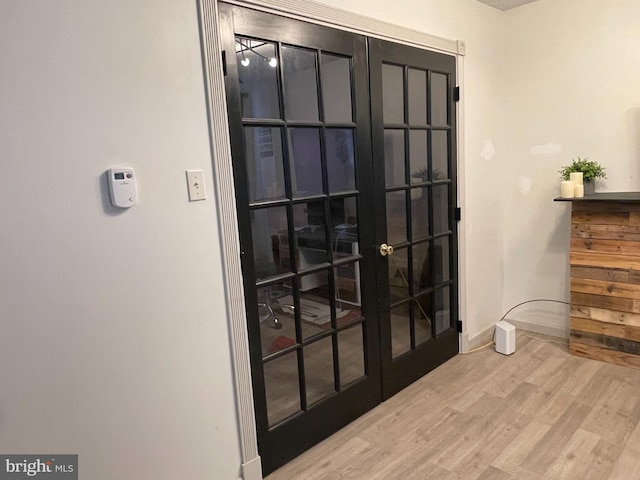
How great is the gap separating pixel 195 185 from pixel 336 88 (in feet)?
3.05

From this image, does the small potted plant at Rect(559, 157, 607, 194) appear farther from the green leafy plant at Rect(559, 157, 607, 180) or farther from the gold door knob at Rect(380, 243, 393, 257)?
the gold door knob at Rect(380, 243, 393, 257)

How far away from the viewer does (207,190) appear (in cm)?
173

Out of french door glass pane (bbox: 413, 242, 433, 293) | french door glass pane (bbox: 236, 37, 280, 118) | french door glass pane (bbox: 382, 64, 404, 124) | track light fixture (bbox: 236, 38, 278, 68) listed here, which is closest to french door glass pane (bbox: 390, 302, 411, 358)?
french door glass pane (bbox: 413, 242, 433, 293)

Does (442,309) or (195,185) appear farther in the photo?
(442,309)

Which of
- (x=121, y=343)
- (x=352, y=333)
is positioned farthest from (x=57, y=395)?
(x=352, y=333)

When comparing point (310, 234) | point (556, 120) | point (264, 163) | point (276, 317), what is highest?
point (556, 120)

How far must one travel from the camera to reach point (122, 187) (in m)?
1.49

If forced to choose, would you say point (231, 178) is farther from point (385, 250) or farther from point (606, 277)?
point (606, 277)

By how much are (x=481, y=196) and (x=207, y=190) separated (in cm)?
225

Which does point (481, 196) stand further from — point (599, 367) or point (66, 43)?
point (66, 43)

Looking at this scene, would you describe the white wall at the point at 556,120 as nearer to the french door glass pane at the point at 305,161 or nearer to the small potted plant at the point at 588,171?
the small potted plant at the point at 588,171

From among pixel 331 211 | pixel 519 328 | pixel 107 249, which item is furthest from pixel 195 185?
pixel 519 328

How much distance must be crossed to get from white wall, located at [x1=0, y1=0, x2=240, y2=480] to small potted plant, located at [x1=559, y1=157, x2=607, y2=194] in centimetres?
253

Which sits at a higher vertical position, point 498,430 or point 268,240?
point 268,240
